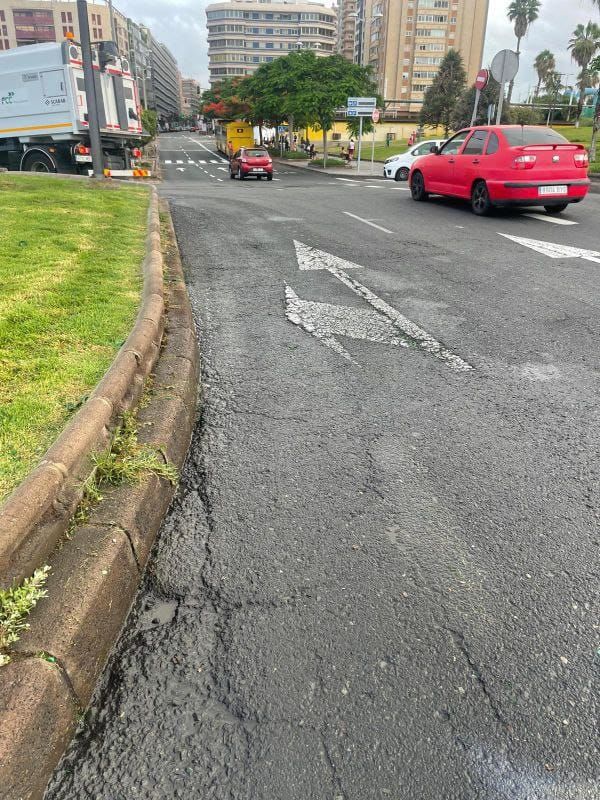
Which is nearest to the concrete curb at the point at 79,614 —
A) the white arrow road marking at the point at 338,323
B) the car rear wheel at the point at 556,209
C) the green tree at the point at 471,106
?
the white arrow road marking at the point at 338,323

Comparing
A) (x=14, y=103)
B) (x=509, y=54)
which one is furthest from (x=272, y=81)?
(x=509, y=54)

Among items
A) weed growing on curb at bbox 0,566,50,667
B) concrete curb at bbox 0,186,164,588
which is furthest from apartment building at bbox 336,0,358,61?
weed growing on curb at bbox 0,566,50,667

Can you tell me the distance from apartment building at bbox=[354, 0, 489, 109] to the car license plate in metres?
90.9

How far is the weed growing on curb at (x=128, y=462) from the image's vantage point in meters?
2.39

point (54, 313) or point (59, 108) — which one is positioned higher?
point (59, 108)

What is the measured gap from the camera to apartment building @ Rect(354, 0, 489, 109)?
88.9 metres

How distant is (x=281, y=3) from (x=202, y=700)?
172 metres

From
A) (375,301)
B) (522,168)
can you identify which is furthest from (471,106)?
(375,301)

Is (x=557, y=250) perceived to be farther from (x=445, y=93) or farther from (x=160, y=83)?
(x=160, y=83)

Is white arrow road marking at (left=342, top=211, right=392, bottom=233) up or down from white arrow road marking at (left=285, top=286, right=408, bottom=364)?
up

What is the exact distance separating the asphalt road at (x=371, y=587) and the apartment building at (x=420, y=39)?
3908 inches

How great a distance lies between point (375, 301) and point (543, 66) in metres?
108

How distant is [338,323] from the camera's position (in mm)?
4992

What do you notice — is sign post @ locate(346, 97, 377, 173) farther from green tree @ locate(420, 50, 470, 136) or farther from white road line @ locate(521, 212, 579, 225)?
green tree @ locate(420, 50, 470, 136)
